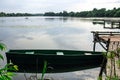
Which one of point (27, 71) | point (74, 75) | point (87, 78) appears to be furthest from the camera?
point (27, 71)

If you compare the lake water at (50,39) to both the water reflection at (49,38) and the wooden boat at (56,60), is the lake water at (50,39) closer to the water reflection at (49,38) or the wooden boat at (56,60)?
the water reflection at (49,38)

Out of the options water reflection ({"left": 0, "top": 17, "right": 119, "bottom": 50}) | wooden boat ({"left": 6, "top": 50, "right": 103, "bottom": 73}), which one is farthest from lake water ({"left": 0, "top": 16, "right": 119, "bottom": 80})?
wooden boat ({"left": 6, "top": 50, "right": 103, "bottom": 73})

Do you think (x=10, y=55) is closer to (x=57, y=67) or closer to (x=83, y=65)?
(x=57, y=67)

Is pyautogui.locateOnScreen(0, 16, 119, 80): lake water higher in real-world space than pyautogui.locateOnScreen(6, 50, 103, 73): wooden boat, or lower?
lower

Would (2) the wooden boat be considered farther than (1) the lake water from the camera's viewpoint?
No

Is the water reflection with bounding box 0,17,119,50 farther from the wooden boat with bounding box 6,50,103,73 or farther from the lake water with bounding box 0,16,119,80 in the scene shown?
the wooden boat with bounding box 6,50,103,73

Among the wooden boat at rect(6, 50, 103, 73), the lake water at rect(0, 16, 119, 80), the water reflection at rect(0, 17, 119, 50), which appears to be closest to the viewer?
the wooden boat at rect(6, 50, 103, 73)

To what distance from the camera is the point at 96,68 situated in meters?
18.7

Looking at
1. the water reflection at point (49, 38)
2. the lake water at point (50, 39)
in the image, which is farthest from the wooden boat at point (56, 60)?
the water reflection at point (49, 38)

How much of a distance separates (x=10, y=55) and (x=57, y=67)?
3797mm

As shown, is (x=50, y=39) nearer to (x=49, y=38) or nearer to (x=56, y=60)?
(x=49, y=38)

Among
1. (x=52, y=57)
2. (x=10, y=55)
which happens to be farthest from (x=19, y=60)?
(x=52, y=57)

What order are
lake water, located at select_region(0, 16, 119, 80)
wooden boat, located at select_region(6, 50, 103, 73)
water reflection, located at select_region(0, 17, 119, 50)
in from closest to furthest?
wooden boat, located at select_region(6, 50, 103, 73)
lake water, located at select_region(0, 16, 119, 80)
water reflection, located at select_region(0, 17, 119, 50)

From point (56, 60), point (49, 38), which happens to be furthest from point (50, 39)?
point (56, 60)
